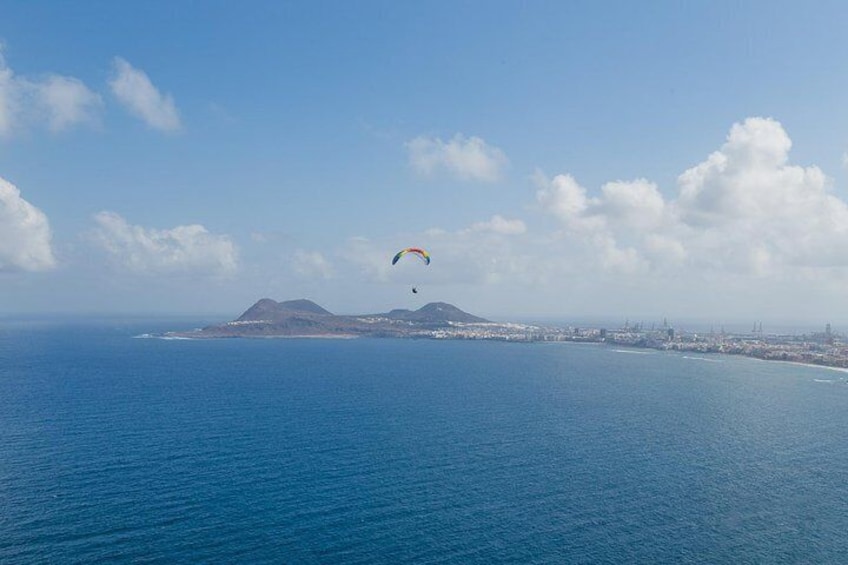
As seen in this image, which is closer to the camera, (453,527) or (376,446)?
(453,527)

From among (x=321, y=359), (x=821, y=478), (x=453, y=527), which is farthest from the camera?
(x=321, y=359)

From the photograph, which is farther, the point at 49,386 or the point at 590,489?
the point at 49,386

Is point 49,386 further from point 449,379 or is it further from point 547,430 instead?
point 547,430

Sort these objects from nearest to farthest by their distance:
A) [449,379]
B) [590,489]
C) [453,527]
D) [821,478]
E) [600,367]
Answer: [453,527] < [590,489] < [821,478] < [449,379] < [600,367]

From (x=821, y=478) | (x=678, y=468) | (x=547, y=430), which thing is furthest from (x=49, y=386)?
(x=821, y=478)

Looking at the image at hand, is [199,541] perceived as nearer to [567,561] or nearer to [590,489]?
[567,561]

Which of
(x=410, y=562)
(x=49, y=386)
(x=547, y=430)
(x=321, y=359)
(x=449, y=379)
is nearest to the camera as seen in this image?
(x=410, y=562)

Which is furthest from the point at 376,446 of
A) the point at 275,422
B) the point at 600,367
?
the point at 600,367
